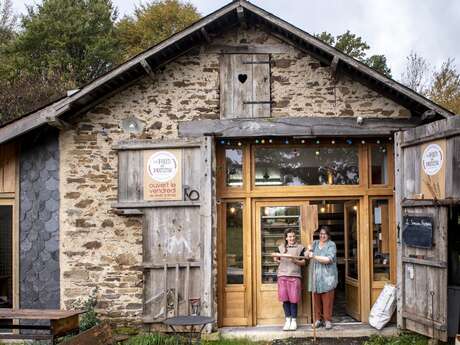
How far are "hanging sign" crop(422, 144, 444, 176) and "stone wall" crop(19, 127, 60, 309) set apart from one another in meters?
5.80

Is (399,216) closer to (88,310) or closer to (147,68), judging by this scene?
(147,68)

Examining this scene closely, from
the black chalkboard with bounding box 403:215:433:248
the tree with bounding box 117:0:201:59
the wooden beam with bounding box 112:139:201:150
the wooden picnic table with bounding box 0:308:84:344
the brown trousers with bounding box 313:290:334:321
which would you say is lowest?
the brown trousers with bounding box 313:290:334:321

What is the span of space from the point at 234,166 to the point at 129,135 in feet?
6.11

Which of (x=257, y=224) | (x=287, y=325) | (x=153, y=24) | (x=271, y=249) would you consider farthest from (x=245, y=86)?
(x=153, y=24)

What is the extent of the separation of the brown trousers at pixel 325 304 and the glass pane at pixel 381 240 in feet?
3.29

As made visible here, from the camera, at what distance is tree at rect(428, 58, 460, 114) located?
20.7 m

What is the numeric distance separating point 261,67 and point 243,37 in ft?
1.99

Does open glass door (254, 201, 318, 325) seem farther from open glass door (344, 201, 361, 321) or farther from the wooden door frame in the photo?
open glass door (344, 201, 361, 321)

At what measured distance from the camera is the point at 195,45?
26.7ft

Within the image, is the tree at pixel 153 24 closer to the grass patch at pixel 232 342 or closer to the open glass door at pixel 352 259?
the open glass door at pixel 352 259

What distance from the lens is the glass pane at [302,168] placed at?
27.9ft

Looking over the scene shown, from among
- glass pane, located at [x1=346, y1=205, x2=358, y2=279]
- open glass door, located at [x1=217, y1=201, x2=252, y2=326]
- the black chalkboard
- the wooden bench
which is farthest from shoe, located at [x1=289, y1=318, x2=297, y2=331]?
the wooden bench

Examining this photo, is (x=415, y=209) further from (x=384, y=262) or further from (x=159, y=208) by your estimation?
(x=159, y=208)

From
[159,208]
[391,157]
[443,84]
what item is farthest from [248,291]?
[443,84]
